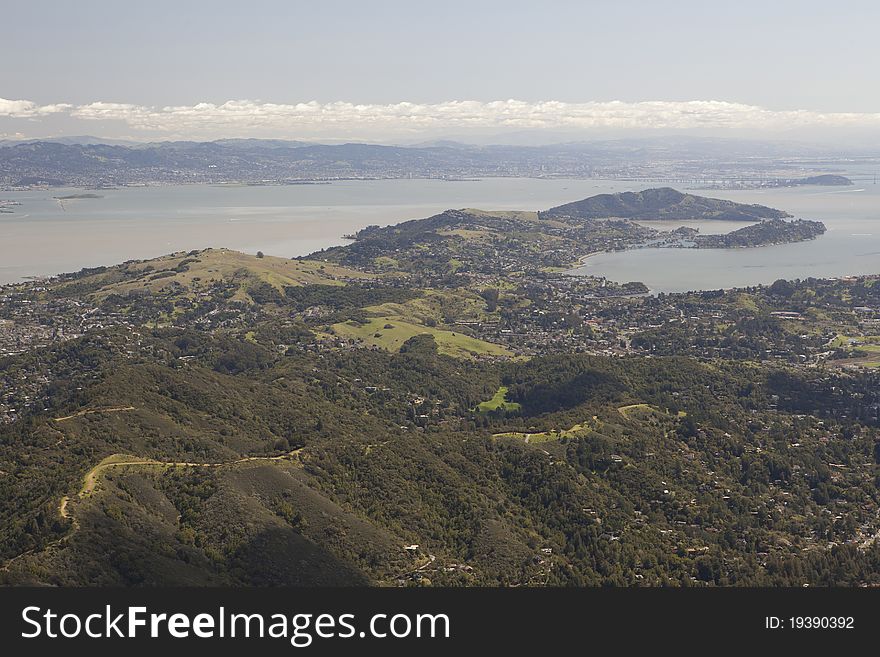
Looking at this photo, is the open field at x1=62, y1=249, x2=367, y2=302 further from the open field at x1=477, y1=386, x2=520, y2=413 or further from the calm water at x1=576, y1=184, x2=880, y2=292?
the open field at x1=477, y1=386, x2=520, y2=413

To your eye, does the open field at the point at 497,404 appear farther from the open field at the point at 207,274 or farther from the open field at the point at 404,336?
the open field at the point at 207,274

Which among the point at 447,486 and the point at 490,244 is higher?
the point at 490,244

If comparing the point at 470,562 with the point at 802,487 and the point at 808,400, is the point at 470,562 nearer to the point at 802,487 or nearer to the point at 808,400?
the point at 802,487

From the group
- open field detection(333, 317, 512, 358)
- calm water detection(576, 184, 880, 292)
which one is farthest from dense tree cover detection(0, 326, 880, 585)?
calm water detection(576, 184, 880, 292)

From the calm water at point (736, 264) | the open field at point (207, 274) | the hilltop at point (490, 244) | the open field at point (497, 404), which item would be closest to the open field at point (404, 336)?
the open field at point (497, 404)

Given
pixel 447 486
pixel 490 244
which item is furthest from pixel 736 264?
pixel 447 486

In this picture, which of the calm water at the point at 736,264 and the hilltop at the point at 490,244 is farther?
the hilltop at the point at 490,244

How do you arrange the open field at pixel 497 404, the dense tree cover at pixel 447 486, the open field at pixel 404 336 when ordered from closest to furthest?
the dense tree cover at pixel 447 486
the open field at pixel 497 404
the open field at pixel 404 336

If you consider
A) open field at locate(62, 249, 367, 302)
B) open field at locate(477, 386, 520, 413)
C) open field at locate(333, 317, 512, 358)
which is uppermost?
open field at locate(62, 249, 367, 302)

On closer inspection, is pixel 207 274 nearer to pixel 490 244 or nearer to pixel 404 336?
pixel 404 336

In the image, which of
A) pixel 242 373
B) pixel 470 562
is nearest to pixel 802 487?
pixel 470 562

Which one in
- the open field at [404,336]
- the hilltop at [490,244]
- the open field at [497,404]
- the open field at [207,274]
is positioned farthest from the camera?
the hilltop at [490,244]
